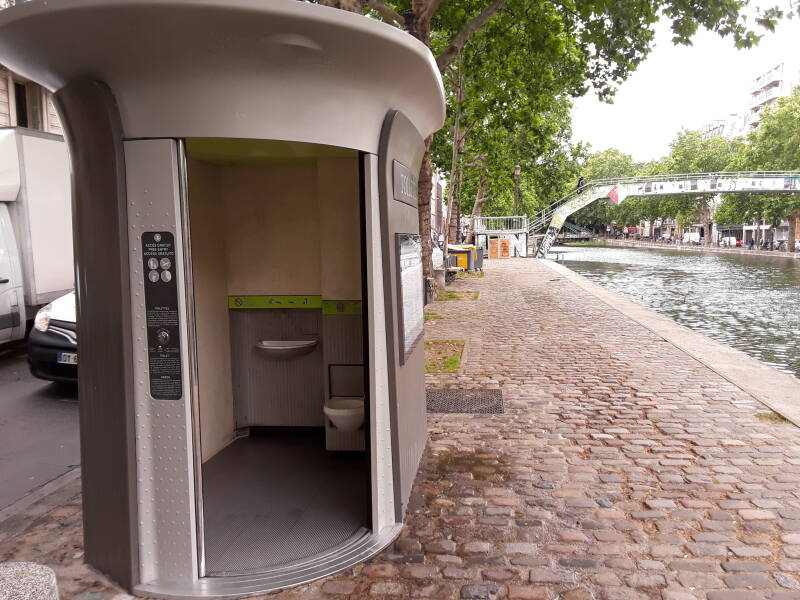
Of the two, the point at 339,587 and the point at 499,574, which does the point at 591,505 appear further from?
the point at 339,587

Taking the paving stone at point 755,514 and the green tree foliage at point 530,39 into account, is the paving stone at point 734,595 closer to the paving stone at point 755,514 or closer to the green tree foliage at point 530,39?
the paving stone at point 755,514

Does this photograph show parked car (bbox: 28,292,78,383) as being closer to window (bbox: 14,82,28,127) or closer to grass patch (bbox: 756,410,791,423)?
grass patch (bbox: 756,410,791,423)

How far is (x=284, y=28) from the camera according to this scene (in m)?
3.37

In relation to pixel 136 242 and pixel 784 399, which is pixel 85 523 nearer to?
pixel 136 242

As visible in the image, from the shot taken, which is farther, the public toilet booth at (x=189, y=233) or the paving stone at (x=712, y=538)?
the paving stone at (x=712, y=538)

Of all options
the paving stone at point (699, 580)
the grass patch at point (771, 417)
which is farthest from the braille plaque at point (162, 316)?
the grass patch at point (771, 417)

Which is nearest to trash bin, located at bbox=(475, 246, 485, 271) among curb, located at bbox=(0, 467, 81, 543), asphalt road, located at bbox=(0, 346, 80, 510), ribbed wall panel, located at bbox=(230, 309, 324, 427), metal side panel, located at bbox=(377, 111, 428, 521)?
asphalt road, located at bbox=(0, 346, 80, 510)

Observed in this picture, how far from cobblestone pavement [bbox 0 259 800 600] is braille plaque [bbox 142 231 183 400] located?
116 centimetres

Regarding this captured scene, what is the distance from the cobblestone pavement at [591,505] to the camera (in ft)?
12.6

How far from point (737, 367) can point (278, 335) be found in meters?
6.62

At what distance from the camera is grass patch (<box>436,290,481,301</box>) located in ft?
64.1

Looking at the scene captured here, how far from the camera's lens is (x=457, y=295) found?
66.7ft

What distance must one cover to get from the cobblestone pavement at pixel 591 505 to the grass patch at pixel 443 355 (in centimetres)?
47

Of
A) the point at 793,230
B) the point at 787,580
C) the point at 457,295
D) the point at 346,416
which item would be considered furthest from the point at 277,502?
the point at 793,230
